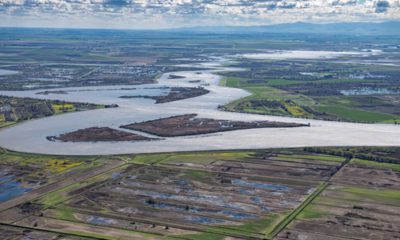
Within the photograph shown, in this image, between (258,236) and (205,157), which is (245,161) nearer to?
(205,157)

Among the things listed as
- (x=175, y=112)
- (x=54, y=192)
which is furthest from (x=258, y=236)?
(x=175, y=112)

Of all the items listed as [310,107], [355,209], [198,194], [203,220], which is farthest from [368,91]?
[203,220]

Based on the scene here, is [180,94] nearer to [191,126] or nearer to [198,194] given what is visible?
[191,126]

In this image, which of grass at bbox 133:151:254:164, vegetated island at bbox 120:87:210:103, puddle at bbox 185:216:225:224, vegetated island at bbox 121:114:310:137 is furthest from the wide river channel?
puddle at bbox 185:216:225:224

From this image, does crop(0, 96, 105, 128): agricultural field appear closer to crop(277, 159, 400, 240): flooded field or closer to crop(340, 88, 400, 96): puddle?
crop(277, 159, 400, 240): flooded field

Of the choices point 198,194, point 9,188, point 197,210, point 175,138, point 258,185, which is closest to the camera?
point 197,210

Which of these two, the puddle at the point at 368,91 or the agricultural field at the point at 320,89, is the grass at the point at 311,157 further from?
the puddle at the point at 368,91

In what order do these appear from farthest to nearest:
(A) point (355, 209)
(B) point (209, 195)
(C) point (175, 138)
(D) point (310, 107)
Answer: (D) point (310, 107), (C) point (175, 138), (B) point (209, 195), (A) point (355, 209)

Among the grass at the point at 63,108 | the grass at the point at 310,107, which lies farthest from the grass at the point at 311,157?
the grass at the point at 63,108
